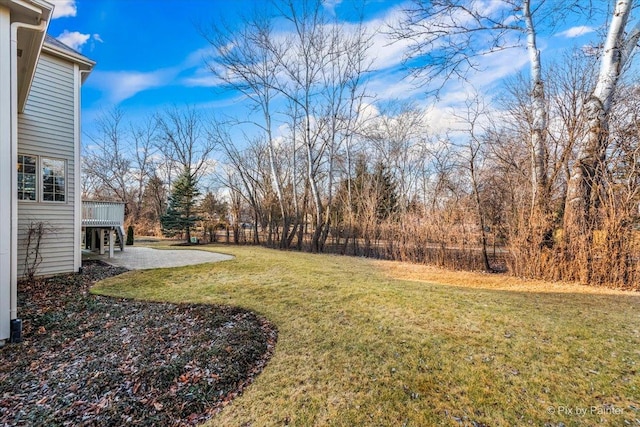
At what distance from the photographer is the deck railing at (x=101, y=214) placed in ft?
28.6

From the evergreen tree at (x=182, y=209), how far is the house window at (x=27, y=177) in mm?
12185

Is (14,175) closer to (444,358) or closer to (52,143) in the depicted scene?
(52,143)

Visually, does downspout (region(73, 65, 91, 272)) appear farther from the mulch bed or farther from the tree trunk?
the tree trunk

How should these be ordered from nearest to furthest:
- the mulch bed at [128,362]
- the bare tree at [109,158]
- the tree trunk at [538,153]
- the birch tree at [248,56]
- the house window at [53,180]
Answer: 1. the mulch bed at [128,362]
2. the tree trunk at [538,153]
3. the house window at [53,180]
4. the birch tree at [248,56]
5. the bare tree at [109,158]

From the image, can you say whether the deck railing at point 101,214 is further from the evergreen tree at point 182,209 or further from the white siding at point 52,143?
the evergreen tree at point 182,209

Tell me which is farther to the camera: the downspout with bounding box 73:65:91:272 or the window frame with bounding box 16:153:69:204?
the downspout with bounding box 73:65:91:272

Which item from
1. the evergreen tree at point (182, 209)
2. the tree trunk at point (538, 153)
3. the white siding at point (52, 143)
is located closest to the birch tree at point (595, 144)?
the tree trunk at point (538, 153)

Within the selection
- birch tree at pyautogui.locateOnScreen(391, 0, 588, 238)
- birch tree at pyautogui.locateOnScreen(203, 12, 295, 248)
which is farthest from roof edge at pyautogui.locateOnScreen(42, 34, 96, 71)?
birch tree at pyautogui.locateOnScreen(391, 0, 588, 238)

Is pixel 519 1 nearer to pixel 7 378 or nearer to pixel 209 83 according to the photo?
pixel 7 378

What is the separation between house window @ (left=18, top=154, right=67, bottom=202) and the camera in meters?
6.30

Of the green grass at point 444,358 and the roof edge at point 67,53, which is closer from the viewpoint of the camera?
the green grass at point 444,358

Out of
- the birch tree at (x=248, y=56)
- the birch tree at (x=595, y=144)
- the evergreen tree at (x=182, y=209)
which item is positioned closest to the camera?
the birch tree at (x=595, y=144)

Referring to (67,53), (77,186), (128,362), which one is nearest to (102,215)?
(77,186)

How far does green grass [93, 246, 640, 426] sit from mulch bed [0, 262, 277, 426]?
0.30m
